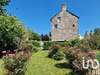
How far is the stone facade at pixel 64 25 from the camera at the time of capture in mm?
19281

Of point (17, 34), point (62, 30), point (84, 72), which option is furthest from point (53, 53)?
point (62, 30)

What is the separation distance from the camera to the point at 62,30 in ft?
65.1

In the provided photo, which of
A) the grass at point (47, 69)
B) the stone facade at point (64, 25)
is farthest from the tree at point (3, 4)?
the stone facade at point (64, 25)

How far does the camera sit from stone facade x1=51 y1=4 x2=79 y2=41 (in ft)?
63.3

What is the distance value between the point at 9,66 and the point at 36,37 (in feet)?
130

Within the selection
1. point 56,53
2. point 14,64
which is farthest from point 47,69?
point 56,53

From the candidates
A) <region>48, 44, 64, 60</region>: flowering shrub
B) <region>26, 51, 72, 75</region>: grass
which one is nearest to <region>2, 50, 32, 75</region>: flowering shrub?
<region>26, 51, 72, 75</region>: grass

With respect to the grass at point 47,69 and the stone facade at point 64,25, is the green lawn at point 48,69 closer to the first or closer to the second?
the grass at point 47,69

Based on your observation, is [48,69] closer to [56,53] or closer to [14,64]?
[14,64]

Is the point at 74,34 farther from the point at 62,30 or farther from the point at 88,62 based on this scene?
the point at 88,62

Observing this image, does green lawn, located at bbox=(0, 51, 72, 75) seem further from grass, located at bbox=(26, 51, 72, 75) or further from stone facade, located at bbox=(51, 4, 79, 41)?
stone facade, located at bbox=(51, 4, 79, 41)

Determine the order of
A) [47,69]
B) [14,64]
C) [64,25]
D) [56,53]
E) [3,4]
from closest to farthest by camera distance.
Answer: [14,64], [47,69], [56,53], [3,4], [64,25]

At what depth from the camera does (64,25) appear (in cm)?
1978

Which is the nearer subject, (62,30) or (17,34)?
(17,34)
